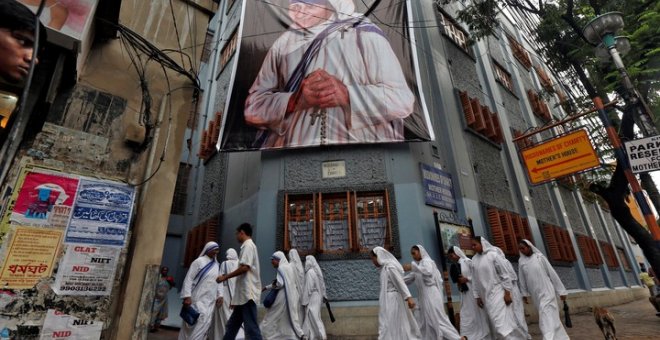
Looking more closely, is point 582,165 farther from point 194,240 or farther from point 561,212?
point 194,240

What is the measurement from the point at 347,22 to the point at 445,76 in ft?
12.1

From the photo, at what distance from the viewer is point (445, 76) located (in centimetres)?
1007

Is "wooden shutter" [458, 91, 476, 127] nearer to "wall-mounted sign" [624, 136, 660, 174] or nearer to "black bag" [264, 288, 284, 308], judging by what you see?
"wall-mounted sign" [624, 136, 660, 174]

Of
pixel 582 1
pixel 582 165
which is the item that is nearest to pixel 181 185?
pixel 582 165

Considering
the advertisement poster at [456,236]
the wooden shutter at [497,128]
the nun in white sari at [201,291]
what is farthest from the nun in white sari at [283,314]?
the wooden shutter at [497,128]

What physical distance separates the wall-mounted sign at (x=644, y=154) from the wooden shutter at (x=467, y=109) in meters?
5.21

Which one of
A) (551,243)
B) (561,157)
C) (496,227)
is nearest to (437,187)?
(496,227)

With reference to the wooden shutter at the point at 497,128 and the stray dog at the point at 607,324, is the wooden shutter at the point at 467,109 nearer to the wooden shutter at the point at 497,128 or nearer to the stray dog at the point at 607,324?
the wooden shutter at the point at 497,128

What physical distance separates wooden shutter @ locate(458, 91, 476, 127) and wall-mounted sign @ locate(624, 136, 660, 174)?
17.1 ft

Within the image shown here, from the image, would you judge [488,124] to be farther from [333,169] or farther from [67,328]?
[67,328]

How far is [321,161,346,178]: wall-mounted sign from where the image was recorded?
25.3ft

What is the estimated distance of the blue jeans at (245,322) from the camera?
3.99 m

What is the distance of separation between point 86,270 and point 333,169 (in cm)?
534

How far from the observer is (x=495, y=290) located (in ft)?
17.3
